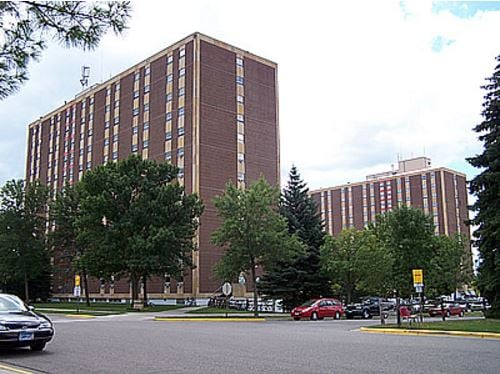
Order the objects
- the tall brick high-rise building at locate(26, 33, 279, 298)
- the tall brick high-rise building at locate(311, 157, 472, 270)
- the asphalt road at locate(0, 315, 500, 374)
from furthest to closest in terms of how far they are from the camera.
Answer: the tall brick high-rise building at locate(311, 157, 472, 270), the tall brick high-rise building at locate(26, 33, 279, 298), the asphalt road at locate(0, 315, 500, 374)

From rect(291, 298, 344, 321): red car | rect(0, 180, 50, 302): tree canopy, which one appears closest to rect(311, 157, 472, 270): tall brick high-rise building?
rect(0, 180, 50, 302): tree canopy

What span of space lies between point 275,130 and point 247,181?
7.71 meters

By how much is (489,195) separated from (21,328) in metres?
24.8

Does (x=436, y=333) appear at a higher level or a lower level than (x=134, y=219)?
lower

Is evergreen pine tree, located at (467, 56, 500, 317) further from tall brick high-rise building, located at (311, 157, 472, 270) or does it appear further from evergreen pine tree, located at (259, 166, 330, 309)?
tall brick high-rise building, located at (311, 157, 472, 270)

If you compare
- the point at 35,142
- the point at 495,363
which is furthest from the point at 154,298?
the point at 495,363

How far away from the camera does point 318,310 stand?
3616 cm

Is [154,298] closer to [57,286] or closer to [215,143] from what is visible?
[215,143]

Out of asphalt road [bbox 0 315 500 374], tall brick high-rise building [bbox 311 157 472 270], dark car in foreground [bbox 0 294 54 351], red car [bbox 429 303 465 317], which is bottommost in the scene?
red car [bbox 429 303 465 317]

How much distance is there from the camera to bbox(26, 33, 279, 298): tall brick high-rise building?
187ft

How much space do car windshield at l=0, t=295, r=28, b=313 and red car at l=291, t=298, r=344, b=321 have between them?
2280cm

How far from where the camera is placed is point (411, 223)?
42.8 m

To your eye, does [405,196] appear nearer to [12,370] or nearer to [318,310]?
[318,310]

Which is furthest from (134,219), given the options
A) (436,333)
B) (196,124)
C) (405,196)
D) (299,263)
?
(405,196)
